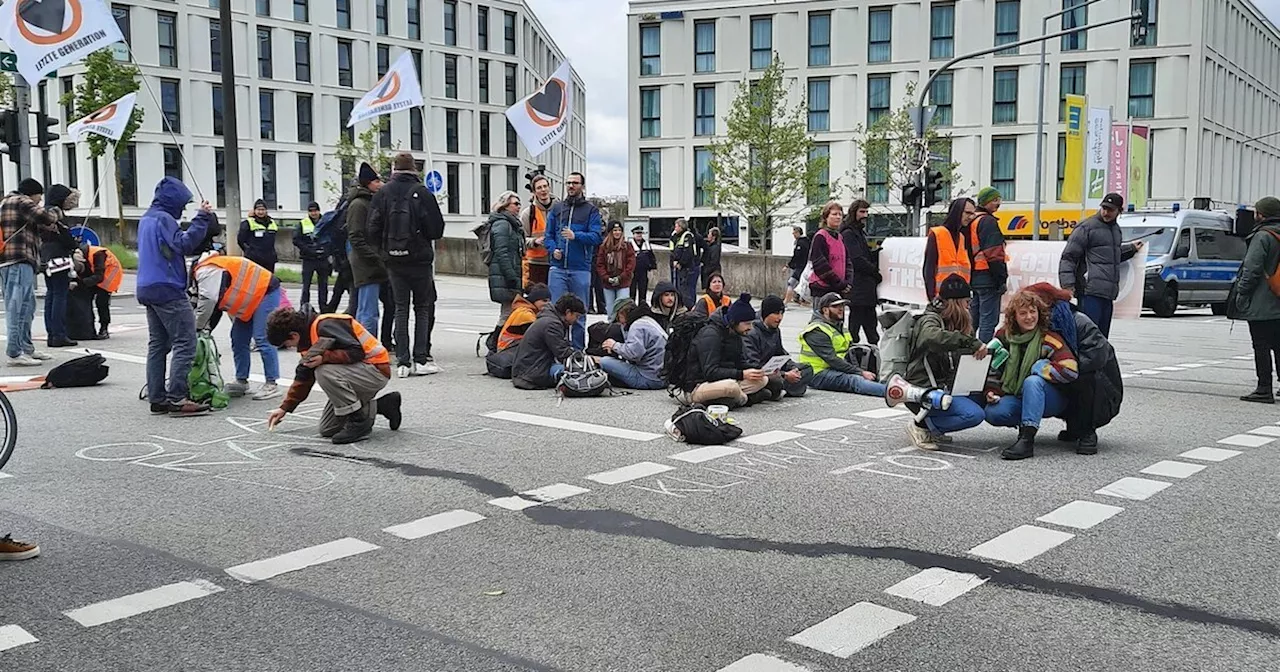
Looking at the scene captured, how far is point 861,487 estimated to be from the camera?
22.6ft

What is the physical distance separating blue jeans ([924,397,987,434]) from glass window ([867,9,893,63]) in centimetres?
5120

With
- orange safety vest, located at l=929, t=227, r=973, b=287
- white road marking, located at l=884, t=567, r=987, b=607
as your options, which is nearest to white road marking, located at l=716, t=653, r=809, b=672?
white road marking, located at l=884, t=567, r=987, b=607

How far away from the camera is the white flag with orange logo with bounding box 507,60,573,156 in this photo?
16.9 meters

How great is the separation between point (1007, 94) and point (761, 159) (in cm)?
1517

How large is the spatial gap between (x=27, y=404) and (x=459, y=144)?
65873 mm

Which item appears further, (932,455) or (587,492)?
(932,455)

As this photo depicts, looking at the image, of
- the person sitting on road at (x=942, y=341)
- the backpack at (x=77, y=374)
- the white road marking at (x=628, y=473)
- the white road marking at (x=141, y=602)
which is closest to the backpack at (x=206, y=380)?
the backpack at (x=77, y=374)

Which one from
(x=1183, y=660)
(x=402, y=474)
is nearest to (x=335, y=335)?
(x=402, y=474)

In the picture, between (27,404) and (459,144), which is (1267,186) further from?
(27,404)

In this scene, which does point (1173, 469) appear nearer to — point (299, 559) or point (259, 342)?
point (299, 559)

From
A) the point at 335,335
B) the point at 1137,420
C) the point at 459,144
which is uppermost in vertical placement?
the point at 459,144

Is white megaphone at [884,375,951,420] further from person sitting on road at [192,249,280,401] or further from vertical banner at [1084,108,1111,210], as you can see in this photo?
vertical banner at [1084,108,1111,210]

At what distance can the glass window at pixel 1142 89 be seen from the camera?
53.5 meters

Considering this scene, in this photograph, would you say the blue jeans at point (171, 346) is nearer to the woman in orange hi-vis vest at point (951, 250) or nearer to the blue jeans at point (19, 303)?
the blue jeans at point (19, 303)
